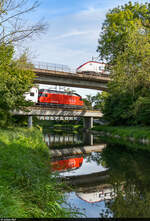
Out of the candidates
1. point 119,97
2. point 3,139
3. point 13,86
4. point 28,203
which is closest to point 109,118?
point 119,97

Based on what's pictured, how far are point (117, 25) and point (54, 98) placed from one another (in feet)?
53.0

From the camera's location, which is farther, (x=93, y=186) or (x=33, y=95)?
(x=33, y=95)

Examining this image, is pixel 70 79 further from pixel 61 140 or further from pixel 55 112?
pixel 61 140

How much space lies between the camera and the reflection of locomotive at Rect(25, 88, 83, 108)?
34481 millimetres

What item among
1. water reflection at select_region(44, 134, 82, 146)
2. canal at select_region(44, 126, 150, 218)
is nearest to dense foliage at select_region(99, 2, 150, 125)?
water reflection at select_region(44, 134, 82, 146)

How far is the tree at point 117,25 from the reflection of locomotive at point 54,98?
959 centimetres

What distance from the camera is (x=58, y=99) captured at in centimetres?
3884

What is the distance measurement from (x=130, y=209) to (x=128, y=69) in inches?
872

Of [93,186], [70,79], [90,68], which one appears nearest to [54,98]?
[70,79]

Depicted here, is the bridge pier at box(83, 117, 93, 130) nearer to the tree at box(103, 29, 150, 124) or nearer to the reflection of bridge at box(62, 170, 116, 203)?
the tree at box(103, 29, 150, 124)

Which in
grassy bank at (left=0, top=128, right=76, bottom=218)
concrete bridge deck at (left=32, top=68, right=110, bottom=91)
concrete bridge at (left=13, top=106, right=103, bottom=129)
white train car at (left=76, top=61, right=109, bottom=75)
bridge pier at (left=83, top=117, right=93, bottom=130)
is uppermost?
white train car at (left=76, top=61, right=109, bottom=75)

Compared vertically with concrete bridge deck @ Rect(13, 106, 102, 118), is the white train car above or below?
above

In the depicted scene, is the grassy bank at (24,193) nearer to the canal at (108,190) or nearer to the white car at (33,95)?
the canal at (108,190)

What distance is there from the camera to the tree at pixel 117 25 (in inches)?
1306
